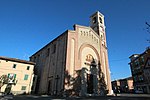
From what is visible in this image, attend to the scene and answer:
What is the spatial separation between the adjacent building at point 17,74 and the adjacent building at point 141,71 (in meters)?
36.6

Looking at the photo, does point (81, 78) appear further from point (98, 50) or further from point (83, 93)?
point (98, 50)

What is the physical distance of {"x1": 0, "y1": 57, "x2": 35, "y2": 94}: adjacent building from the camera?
93.0 feet

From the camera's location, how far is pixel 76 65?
80.9 ft

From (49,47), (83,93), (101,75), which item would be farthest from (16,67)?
(101,75)

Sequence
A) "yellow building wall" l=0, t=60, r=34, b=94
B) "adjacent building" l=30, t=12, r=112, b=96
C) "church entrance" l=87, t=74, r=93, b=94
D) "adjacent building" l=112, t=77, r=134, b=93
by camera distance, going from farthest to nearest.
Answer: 1. "adjacent building" l=112, t=77, r=134, b=93
2. "yellow building wall" l=0, t=60, r=34, b=94
3. "church entrance" l=87, t=74, r=93, b=94
4. "adjacent building" l=30, t=12, r=112, b=96

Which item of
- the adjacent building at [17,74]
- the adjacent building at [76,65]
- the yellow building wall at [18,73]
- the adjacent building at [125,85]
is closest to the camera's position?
the adjacent building at [76,65]

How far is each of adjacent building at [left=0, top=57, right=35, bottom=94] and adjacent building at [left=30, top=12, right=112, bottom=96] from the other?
3.34 m

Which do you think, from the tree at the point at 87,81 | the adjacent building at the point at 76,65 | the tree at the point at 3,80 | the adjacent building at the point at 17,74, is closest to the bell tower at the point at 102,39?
the adjacent building at the point at 76,65

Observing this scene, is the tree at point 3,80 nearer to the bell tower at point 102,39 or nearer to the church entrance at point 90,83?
the church entrance at point 90,83

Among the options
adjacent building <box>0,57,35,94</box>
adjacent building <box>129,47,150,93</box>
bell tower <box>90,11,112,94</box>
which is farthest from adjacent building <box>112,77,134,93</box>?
adjacent building <box>0,57,35,94</box>

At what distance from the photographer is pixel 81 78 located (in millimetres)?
24672

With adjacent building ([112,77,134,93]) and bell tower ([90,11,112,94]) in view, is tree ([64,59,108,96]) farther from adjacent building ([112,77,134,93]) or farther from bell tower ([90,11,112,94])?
adjacent building ([112,77,134,93])

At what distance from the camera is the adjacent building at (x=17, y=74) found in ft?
93.0

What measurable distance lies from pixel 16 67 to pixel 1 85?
16.7 ft
